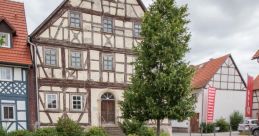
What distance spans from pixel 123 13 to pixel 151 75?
13179 millimetres

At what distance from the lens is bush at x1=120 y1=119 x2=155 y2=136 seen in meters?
23.4

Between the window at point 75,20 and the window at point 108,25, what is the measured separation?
2009 mm

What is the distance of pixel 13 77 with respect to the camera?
23.1 metres

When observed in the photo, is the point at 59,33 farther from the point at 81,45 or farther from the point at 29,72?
the point at 29,72

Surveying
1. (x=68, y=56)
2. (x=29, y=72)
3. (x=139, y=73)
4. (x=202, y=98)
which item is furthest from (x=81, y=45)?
(x=202, y=98)

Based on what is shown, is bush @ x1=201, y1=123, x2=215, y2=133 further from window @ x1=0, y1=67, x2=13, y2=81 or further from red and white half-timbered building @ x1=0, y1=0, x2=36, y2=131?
window @ x1=0, y1=67, x2=13, y2=81

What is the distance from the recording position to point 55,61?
2483 centimetres

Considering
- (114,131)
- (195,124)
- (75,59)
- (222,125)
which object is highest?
(75,59)

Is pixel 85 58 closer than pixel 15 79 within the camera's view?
No

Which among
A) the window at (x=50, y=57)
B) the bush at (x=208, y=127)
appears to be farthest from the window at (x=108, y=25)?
the bush at (x=208, y=127)

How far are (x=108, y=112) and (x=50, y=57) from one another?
597 cm

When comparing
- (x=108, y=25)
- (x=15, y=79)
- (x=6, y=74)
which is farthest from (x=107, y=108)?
(x=6, y=74)

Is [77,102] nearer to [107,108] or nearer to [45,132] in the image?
[107,108]

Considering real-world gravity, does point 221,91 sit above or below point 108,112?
above
